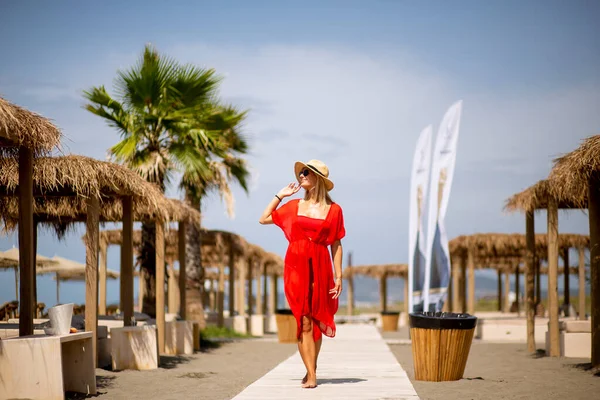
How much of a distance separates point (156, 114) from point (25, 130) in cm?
709

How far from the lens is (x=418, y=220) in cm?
1473

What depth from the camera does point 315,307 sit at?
20.1 feet

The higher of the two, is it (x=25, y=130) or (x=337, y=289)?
(x=25, y=130)

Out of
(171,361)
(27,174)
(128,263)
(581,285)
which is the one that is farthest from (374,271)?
(27,174)

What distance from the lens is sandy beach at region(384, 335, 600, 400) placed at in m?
7.30

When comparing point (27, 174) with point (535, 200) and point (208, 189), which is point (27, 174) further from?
point (208, 189)

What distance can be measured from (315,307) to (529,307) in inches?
341

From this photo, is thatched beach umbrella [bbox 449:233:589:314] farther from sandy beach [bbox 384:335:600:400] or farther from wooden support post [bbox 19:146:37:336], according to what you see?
wooden support post [bbox 19:146:37:336]

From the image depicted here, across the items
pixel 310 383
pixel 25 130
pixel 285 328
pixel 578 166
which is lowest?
pixel 285 328

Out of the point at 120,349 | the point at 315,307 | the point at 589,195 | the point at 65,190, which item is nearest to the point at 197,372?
the point at 120,349

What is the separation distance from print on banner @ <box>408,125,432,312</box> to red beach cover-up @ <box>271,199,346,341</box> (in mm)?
8220

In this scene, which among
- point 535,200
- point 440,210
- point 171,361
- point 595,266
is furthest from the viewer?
point 440,210

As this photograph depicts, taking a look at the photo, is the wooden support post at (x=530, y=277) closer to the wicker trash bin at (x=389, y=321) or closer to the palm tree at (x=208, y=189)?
the palm tree at (x=208, y=189)

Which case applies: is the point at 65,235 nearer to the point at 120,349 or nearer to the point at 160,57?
the point at 160,57
